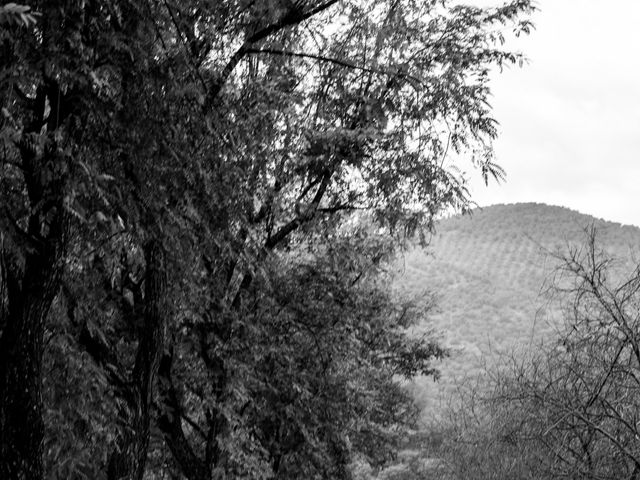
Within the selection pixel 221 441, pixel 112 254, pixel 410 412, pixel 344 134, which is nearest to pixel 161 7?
pixel 112 254

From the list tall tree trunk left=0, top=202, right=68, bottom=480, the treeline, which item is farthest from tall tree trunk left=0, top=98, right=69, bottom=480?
the treeline

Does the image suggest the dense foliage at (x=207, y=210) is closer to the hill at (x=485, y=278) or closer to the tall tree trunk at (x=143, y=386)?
the tall tree trunk at (x=143, y=386)

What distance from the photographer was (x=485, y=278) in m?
64.8

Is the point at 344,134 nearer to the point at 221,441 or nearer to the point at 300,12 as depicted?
the point at 300,12

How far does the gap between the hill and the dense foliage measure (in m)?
13.6

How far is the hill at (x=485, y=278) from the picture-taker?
3859 cm

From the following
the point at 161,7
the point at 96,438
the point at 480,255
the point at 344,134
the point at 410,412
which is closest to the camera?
the point at 161,7

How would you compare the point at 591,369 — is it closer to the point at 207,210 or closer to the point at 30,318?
the point at 207,210

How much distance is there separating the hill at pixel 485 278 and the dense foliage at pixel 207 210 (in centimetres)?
1363

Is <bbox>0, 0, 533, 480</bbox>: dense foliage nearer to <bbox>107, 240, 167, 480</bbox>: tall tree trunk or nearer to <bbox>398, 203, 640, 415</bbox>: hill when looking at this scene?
<bbox>107, 240, 167, 480</bbox>: tall tree trunk

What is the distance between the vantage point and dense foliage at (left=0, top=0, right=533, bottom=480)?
4629 millimetres

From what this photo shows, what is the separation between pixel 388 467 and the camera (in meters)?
23.8

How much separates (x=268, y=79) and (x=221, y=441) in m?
4.45

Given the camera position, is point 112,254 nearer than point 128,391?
Yes
